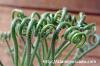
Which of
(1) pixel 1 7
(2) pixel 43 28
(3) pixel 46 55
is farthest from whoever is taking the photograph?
(1) pixel 1 7

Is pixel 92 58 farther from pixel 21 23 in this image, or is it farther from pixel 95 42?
pixel 21 23

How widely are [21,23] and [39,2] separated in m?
0.68

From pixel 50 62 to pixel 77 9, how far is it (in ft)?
2.22

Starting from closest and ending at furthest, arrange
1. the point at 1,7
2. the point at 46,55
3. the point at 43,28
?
the point at 43,28, the point at 46,55, the point at 1,7

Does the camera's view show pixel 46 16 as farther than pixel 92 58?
No

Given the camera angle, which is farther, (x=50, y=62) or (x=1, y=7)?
(x=1, y=7)

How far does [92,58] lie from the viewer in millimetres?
1117

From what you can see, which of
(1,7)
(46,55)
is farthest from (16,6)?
(46,55)

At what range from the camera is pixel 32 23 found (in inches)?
18.2

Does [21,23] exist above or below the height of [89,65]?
above

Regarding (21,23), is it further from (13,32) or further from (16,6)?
(16,6)

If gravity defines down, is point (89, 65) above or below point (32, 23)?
below

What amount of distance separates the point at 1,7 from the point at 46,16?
65cm

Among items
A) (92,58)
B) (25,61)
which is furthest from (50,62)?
(92,58)
